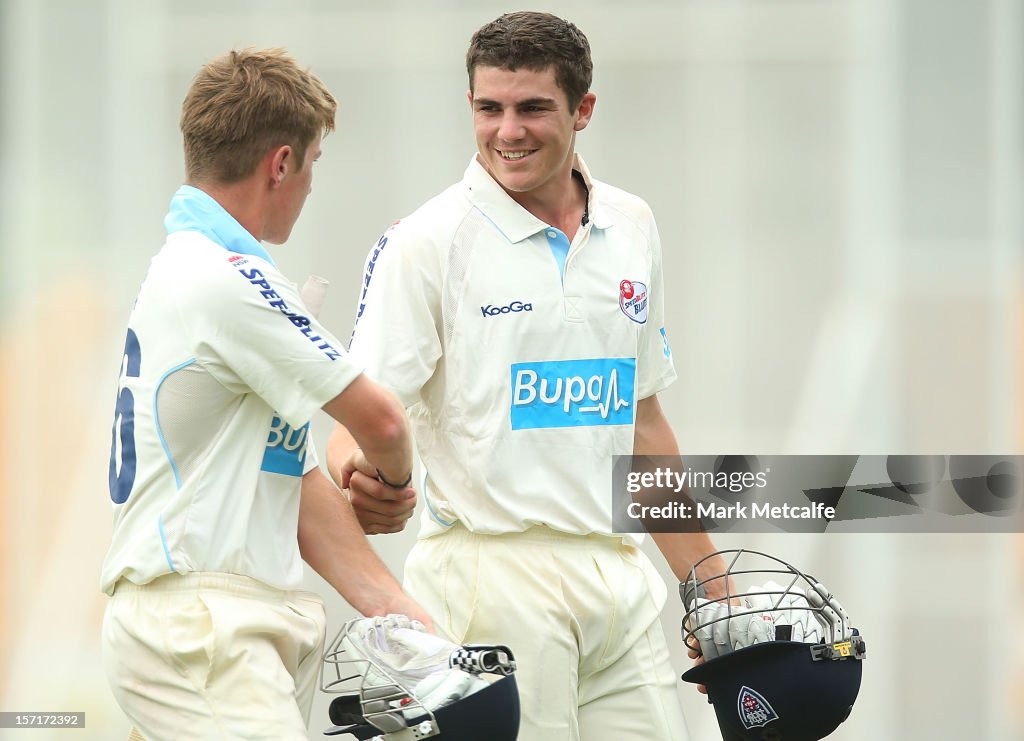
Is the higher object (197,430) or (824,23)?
(824,23)

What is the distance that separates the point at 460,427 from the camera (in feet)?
9.42

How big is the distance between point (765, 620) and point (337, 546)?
81cm

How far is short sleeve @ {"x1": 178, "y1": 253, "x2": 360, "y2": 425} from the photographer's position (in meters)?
2.25

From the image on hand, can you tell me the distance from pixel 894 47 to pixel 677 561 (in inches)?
127

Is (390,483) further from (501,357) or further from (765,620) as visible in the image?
(765,620)

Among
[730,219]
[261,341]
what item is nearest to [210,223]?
[261,341]

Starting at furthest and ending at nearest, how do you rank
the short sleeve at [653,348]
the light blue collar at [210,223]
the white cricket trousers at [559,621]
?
the short sleeve at [653,348] < the white cricket trousers at [559,621] < the light blue collar at [210,223]

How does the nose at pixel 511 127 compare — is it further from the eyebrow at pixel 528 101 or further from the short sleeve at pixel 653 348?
the short sleeve at pixel 653 348

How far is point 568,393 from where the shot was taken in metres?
2.88

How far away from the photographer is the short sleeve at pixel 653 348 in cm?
312

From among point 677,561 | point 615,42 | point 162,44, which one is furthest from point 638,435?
point 162,44

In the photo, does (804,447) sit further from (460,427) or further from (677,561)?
(460,427)

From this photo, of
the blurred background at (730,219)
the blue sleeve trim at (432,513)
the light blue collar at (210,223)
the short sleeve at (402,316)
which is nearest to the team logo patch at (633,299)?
the short sleeve at (402,316)

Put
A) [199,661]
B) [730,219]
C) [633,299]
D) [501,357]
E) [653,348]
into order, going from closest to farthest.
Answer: [199,661] < [501,357] < [633,299] < [653,348] < [730,219]
